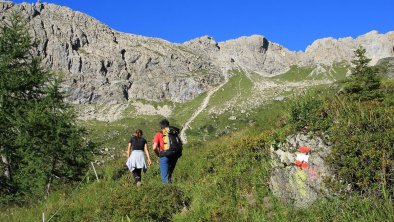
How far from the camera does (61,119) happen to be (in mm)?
19188

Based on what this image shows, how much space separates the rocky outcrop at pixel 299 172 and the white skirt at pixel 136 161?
6.05 m

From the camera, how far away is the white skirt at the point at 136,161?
1298 centimetres

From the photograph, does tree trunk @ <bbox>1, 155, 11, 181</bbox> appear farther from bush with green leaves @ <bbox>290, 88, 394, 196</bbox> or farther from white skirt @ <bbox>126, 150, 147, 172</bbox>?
bush with green leaves @ <bbox>290, 88, 394, 196</bbox>

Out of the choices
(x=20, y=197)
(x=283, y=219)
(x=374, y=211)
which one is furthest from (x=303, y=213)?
(x=20, y=197)

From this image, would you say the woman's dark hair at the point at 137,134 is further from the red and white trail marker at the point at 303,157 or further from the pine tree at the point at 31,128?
the red and white trail marker at the point at 303,157

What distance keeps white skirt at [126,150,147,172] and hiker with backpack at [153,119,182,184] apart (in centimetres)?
155

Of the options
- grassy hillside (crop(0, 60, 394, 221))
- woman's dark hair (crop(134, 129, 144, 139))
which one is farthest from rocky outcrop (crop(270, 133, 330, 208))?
woman's dark hair (crop(134, 129, 144, 139))

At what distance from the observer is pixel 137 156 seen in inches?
525

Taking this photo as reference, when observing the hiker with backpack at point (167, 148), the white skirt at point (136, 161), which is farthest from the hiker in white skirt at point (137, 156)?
the hiker with backpack at point (167, 148)

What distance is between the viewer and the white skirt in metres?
13.0

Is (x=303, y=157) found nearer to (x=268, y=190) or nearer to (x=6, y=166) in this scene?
(x=268, y=190)

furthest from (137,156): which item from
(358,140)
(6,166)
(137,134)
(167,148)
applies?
(6,166)

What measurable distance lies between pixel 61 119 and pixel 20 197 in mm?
3916

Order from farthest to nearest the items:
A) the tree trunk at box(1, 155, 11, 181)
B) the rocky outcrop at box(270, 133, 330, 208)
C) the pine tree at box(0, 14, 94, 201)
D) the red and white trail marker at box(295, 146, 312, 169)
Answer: the tree trunk at box(1, 155, 11, 181) < the pine tree at box(0, 14, 94, 201) < the red and white trail marker at box(295, 146, 312, 169) < the rocky outcrop at box(270, 133, 330, 208)
